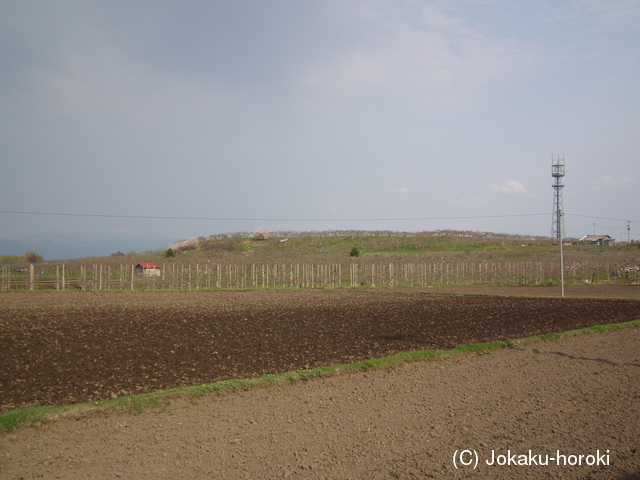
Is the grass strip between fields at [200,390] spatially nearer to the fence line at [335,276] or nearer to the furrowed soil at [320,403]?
the furrowed soil at [320,403]

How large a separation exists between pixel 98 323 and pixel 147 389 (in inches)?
416

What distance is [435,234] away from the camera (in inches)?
3578

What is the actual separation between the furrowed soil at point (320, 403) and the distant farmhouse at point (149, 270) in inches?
1161

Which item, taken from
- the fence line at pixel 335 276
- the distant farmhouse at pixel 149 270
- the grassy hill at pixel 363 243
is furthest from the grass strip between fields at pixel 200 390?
the grassy hill at pixel 363 243

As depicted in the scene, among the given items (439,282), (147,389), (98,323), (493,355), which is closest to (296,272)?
(439,282)

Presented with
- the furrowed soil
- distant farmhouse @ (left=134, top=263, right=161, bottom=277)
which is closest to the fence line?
distant farmhouse @ (left=134, top=263, right=161, bottom=277)

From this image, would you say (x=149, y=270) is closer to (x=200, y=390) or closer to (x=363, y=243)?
(x=200, y=390)

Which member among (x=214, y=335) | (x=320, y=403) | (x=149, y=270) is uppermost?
(x=149, y=270)

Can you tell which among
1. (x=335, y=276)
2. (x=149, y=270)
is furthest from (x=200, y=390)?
(x=149, y=270)

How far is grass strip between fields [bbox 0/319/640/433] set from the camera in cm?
764

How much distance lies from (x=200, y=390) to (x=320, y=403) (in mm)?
2213

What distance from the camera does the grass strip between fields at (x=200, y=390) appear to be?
25.1 feet

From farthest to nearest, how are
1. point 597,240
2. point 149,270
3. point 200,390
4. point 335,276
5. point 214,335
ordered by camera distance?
point 597,240 < point 335,276 < point 149,270 < point 214,335 < point 200,390

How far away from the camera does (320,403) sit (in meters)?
8.81
